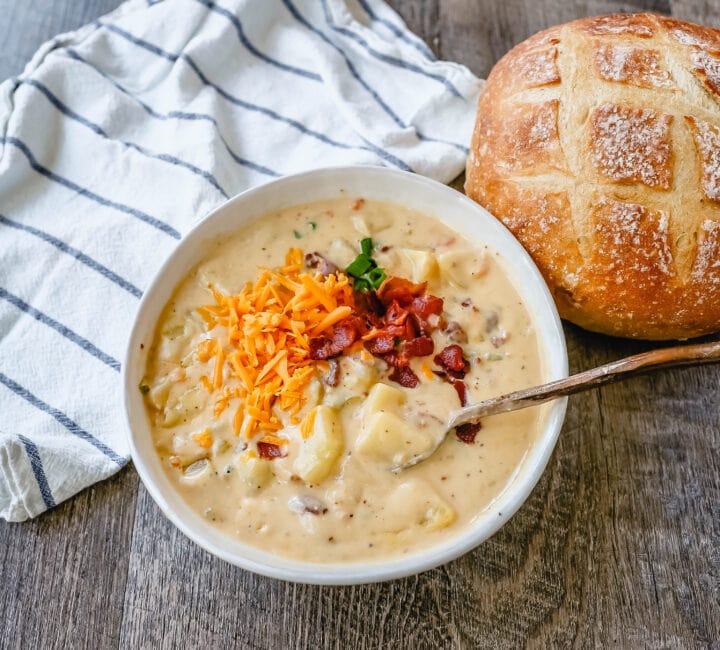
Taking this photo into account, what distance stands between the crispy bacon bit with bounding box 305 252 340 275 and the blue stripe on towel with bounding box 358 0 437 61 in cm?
114

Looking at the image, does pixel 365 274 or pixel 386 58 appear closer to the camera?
pixel 365 274

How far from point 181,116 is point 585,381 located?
5.91 feet

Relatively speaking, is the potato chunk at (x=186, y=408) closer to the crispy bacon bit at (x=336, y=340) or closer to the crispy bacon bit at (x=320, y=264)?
the crispy bacon bit at (x=336, y=340)

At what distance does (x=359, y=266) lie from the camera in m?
2.38

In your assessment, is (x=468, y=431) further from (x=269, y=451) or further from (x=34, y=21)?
(x=34, y=21)

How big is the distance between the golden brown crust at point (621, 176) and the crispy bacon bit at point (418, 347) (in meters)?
0.47

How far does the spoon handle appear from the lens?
6.90ft

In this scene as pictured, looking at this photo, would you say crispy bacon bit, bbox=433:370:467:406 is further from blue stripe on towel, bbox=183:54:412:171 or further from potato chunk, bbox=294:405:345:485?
blue stripe on towel, bbox=183:54:412:171

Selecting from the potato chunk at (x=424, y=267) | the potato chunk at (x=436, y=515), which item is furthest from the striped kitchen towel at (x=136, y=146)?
the potato chunk at (x=436, y=515)

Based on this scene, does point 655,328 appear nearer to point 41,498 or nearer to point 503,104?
point 503,104

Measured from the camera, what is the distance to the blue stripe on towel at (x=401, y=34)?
3090 mm

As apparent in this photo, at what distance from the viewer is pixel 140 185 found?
286 cm

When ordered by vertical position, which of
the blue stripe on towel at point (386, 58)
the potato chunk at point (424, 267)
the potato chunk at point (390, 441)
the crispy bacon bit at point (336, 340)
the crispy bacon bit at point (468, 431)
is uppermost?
the blue stripe on towel at point (386, 58)

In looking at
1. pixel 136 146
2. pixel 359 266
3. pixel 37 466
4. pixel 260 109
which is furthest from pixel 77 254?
pixel 359 266
